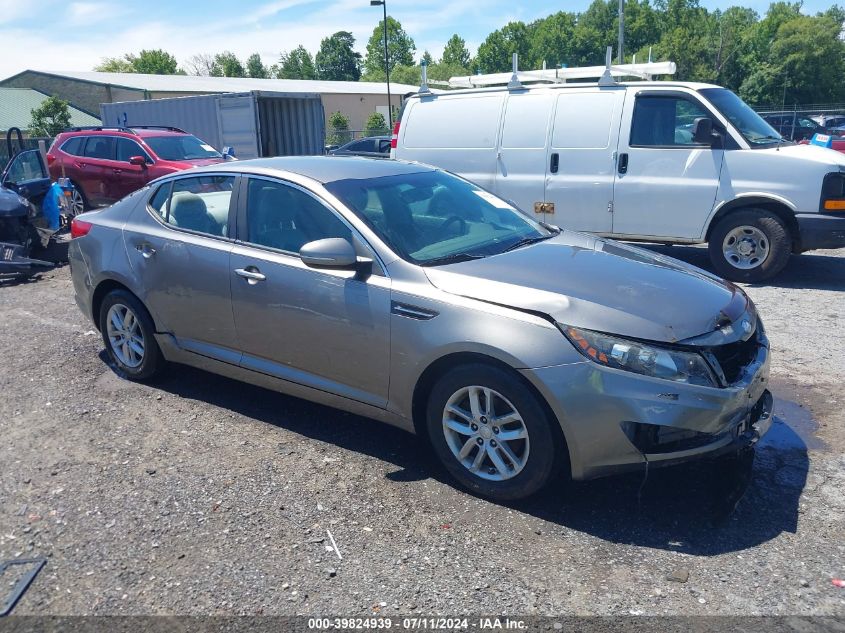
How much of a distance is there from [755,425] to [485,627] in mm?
1644

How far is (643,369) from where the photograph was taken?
3152 millimetres

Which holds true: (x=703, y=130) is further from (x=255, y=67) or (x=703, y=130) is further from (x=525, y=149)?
(x=255, y=67)

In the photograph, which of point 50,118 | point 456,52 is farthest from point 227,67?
point 50,118

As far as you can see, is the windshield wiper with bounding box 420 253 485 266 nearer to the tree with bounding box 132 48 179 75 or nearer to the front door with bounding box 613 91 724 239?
the front door with bounding box 613 91 724 239

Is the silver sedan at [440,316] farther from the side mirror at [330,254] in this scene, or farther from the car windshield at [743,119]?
the car windshield at [743,119]

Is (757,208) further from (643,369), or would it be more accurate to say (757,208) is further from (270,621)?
(270,621)

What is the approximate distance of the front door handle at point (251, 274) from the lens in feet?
13.9

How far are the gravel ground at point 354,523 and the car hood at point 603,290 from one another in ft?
2.90

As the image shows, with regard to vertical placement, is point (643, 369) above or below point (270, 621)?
above

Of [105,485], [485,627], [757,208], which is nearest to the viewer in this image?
[485,627]

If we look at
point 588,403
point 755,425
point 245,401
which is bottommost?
point 245,401

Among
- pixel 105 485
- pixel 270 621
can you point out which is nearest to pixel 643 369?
pixel 270 621

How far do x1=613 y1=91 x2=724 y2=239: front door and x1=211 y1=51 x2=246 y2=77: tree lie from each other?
111043mm

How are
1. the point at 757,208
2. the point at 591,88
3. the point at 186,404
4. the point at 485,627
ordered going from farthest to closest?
the point at 591,88, the point at 757,208, the point at 186,404, the point at 485,627
